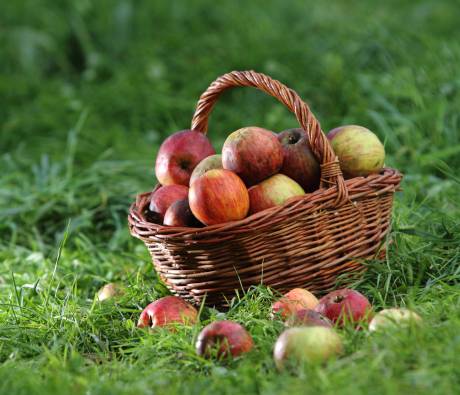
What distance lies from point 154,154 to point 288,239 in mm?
2554

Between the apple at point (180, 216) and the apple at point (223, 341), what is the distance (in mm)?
598

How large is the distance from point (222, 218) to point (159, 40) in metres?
4.44

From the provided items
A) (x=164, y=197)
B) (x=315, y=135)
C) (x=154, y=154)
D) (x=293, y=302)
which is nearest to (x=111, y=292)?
(x=164, y=197)

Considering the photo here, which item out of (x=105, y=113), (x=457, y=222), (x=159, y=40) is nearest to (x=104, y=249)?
(x=457, y=222)

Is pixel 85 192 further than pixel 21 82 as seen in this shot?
No

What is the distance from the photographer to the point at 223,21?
6922 mm

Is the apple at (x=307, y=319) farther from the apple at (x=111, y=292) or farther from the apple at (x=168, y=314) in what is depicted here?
the apple at (x=111, y=292)

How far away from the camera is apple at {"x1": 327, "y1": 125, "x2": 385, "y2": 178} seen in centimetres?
296

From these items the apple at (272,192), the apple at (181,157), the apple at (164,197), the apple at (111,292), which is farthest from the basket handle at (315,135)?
the apple at (111,292)

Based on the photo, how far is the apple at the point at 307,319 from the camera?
2.30 m

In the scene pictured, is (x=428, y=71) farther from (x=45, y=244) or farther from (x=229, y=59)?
(x=45, y=244)

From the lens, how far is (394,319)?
222 centimetres

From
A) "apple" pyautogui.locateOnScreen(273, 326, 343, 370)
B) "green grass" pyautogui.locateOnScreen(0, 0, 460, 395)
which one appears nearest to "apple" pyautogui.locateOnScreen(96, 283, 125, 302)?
"green grass" pyautogui.locateOnScreen(0, 0, 460, 395)

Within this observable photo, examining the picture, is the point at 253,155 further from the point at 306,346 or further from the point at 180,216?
the point at 306,346
